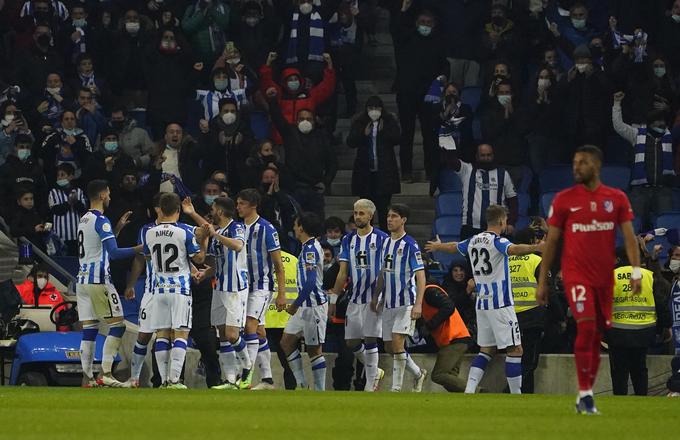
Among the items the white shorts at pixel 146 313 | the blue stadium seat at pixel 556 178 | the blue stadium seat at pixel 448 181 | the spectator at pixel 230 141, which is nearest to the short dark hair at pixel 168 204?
the white shorts at pixel 146 313

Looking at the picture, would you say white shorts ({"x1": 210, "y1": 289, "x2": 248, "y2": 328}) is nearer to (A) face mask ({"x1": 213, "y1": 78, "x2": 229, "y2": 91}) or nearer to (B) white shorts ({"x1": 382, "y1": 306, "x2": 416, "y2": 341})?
(B) white shorts ({"x1": 382, "y1": 306, "x2": 416, "y2": 341})

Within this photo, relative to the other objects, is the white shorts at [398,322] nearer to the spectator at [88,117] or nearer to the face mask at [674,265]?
the face mask at [674,265]

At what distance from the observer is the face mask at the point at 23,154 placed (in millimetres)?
25203

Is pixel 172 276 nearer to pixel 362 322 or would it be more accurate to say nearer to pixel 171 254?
pixel 171 254

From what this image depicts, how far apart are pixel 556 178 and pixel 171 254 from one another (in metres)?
8.77

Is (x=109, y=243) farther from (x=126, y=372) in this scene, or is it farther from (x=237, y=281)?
(x=126, y=372)

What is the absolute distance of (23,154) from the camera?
994 inches

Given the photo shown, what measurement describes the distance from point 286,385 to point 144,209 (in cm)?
459

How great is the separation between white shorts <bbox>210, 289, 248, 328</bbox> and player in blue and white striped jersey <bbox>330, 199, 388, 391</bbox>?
4.47ft

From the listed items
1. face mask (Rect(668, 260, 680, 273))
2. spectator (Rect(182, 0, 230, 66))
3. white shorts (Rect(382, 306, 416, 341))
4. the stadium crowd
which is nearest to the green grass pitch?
white shorts (Rect(382, 306, 416, 341))

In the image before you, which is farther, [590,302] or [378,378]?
[378,378]

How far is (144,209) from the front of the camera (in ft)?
80.0

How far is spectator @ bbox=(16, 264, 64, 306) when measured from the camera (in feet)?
73.1

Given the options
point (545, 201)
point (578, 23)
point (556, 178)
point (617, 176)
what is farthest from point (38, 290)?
point (578, 23)
